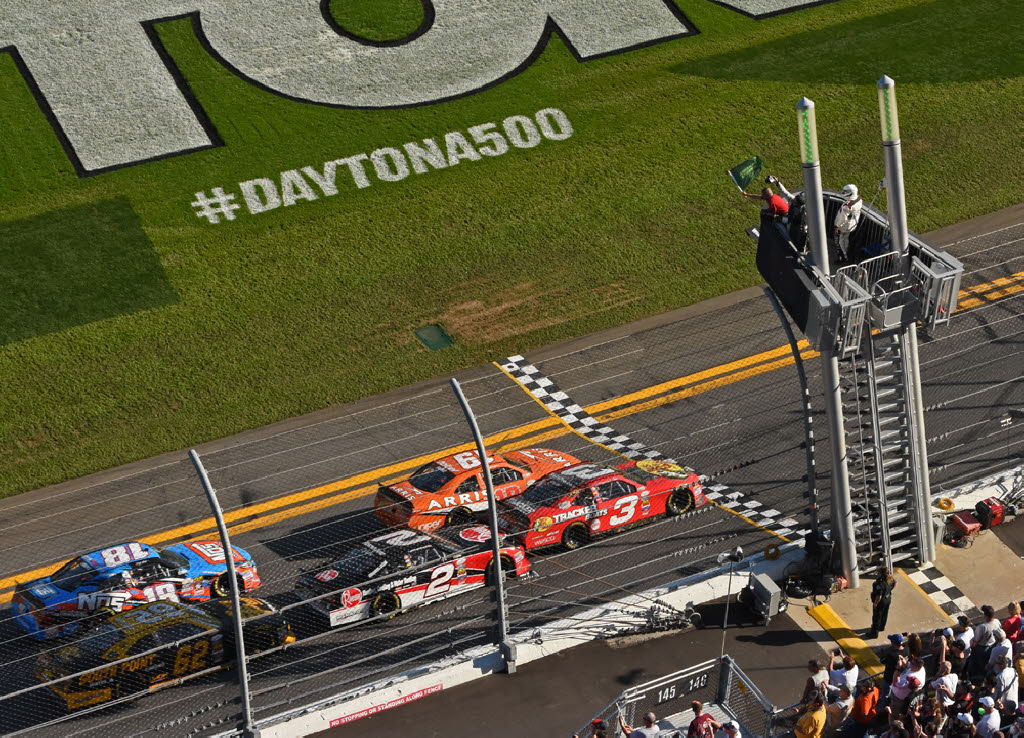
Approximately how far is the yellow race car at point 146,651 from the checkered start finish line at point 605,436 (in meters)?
8.20

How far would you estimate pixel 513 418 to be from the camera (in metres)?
30.5

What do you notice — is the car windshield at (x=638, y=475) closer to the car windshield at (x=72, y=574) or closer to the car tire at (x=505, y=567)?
the car tire at (x=505, y=567)

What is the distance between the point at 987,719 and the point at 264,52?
28.5m

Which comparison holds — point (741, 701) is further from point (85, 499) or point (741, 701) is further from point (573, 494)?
point (85, 499)

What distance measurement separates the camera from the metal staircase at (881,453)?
23.5 meters

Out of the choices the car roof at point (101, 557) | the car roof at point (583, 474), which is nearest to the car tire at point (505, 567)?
the car roof at point (583, 474)

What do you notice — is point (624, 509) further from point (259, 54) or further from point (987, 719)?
point (259, 54)

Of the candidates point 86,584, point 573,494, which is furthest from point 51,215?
point 573,494

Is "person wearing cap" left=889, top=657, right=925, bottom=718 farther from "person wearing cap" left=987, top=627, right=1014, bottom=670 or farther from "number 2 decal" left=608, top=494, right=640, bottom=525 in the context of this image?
"number 2 decal" left=608, top=494, right=640, bottom=525

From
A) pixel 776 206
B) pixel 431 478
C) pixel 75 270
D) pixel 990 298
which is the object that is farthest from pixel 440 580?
pixel 75 270

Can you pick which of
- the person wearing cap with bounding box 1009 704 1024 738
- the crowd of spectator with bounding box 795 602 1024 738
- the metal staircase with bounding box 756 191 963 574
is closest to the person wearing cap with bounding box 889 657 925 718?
the crowd of spectator with bounding box 795 602 1024 738

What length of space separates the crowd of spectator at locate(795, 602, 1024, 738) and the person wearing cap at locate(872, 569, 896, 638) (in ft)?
4.00

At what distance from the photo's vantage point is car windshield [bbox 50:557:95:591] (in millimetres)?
25016

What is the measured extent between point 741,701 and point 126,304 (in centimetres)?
1810
